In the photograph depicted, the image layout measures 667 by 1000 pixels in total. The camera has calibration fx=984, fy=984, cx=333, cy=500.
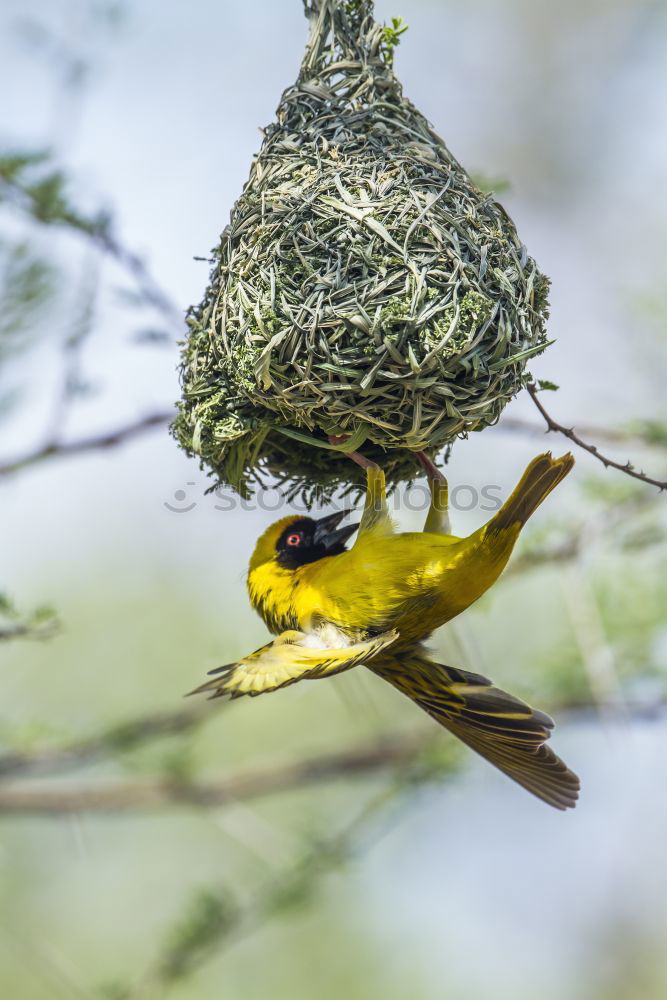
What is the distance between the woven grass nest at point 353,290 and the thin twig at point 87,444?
880 mm

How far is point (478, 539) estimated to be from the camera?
2811 millimetres

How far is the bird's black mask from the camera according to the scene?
3258mm

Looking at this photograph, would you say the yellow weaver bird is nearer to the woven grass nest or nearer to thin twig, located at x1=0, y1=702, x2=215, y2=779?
the woven grass nest

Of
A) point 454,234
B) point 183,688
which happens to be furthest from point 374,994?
point 454,234

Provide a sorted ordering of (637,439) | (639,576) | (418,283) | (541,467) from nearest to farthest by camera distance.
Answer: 1. (418,283)
2. (541,467)
3. (637,439)
4. (639,576)

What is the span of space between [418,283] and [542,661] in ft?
13.2

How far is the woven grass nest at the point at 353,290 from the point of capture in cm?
245

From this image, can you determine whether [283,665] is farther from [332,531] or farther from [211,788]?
[211,788]

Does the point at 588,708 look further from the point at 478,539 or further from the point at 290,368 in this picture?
the point at 290,368

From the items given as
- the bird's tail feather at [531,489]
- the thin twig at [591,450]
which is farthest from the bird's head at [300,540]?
the thin twig at [591,450]

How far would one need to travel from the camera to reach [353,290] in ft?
8.11

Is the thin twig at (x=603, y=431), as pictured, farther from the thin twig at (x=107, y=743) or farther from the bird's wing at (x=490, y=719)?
the thin twig at (x=107, y=743)

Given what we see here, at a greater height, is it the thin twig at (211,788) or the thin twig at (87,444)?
the thin twig at (87,444)

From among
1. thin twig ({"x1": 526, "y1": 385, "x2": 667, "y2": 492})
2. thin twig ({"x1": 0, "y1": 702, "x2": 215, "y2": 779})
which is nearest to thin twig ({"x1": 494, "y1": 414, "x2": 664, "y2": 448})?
thin twig ({"x1": 526, "y1": 385, "x2": 667, "y2": 492})
